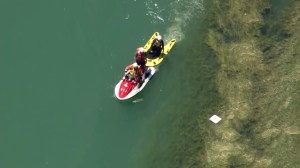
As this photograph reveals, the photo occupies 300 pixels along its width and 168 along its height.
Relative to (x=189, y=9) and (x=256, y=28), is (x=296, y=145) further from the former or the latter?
(x=189, y=9)

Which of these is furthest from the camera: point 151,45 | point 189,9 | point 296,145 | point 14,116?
point 189,9

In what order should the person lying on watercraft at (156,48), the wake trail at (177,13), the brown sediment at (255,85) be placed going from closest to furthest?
the brown sediment at (255,85)
the person lying on watercraft at (156,48)
the wake trail at (177,13)

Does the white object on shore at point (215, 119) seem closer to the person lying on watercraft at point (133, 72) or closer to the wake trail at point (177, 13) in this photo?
the person lying on watercraft at point (133, 72)

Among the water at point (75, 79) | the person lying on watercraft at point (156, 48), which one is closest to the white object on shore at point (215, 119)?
the water at point (75, 79)

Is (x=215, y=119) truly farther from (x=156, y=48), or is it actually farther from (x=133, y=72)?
(x=156, y=48)

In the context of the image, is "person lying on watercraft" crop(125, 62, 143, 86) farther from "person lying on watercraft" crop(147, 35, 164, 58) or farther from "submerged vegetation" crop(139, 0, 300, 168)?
"submerged vegetation" crop(139, 0, 300, 168)

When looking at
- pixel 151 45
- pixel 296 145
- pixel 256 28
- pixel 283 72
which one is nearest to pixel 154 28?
pixel 151 45

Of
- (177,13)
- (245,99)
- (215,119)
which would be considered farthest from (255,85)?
(177,13)
